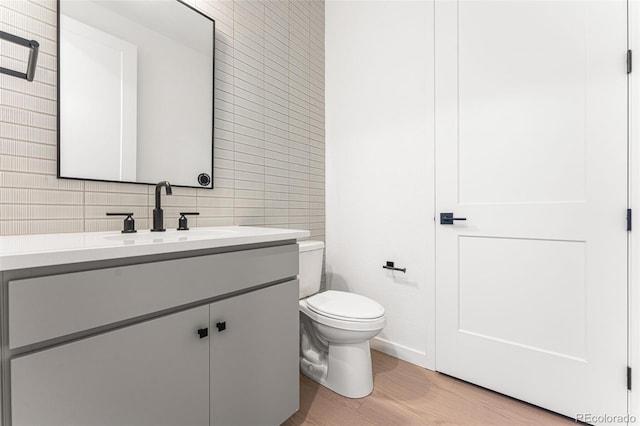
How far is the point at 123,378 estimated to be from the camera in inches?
29.1

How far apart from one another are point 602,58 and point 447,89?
0.63 meters

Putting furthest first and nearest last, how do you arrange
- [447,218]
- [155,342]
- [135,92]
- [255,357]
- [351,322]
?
1. [447,218]
2. [351,322]
3. [135,92]
4. [255,357]
5. [155,342]

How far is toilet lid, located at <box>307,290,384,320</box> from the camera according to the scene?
57.4 inches

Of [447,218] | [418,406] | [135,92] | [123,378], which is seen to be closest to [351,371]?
[418,406]

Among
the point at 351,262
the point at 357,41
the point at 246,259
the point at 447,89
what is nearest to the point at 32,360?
the point at 246,259

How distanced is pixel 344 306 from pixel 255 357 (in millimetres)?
604

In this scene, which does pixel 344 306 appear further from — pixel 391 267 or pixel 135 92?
pixel 135 92

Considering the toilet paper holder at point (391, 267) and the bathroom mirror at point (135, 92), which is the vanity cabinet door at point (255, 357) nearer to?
the bathroom mirror at point (135, 92)

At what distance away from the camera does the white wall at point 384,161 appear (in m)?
1.78

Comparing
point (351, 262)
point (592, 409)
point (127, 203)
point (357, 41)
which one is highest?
point (357, 41)

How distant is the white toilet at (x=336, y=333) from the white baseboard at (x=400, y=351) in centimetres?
40

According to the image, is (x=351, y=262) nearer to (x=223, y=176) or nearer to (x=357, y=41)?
(x=223, y=176)

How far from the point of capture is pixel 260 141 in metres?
1.74

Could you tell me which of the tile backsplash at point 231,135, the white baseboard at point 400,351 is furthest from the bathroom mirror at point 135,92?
the white baseboard at point 400,351
